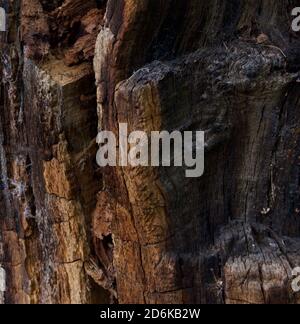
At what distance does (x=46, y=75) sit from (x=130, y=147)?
2.15 ft

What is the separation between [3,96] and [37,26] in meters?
0.44

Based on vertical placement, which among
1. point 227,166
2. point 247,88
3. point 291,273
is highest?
point 247,88

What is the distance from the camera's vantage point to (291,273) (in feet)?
8.74

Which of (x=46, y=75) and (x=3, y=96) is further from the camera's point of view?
(x=3, y=96)

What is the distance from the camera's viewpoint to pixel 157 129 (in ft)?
8.38

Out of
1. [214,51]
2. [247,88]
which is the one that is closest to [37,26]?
[214,51]

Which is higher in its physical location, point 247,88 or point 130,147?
point 247,88

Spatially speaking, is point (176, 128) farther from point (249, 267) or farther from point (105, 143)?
point (249, 267)

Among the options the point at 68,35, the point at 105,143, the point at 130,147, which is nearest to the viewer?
the point at 130,147

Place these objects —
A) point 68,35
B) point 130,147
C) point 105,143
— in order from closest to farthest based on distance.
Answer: point 130,147 < point 105,143 < point 68,35

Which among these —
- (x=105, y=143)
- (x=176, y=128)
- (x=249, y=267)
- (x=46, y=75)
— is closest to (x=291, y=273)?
(x=249, y=267)

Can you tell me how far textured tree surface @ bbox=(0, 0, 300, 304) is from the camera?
2.58 metres

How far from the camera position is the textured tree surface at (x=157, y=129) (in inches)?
102

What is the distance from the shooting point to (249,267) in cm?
271
